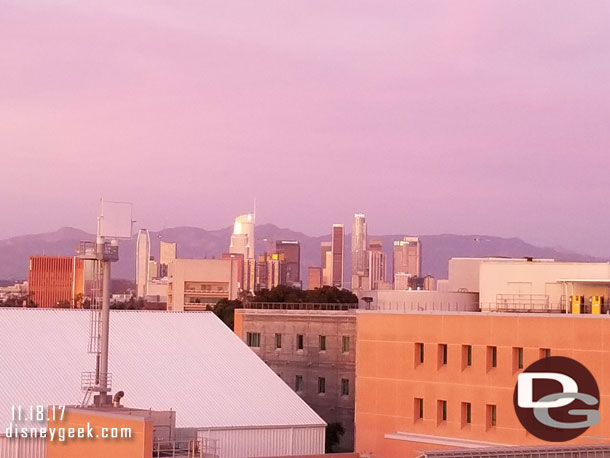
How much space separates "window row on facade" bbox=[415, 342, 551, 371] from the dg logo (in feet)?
2.03

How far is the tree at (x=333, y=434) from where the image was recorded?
283 ft

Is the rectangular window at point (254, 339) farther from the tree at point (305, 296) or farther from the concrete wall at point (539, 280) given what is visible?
the tree at point (305, 296)

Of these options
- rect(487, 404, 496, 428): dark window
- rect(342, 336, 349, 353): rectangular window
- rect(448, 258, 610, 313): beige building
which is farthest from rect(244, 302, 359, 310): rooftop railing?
rect(487, 404, 496, 428): dark window

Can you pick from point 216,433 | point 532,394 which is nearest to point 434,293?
point 532,394

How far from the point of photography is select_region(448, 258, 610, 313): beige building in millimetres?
69812

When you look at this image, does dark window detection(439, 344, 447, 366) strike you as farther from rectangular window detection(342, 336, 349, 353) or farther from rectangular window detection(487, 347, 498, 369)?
rectangular window detection(342, 336, 349, 353)

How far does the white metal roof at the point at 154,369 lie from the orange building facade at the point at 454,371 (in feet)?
25.9

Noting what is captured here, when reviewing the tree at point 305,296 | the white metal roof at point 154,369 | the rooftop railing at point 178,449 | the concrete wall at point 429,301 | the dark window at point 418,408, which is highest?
the tree at point 305,296

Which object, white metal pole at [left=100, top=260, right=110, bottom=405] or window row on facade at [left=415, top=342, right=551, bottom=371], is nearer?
white metal pole at [left=100, top=260, right=110, bottom=405]

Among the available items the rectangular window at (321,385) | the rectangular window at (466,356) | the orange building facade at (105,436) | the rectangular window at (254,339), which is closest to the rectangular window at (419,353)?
the rectangular window at (466,356)

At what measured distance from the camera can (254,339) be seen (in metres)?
97.8

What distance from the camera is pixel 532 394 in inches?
2445

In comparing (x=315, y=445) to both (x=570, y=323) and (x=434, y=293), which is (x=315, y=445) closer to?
(x=570, y=323)

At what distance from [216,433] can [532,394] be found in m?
16.0
